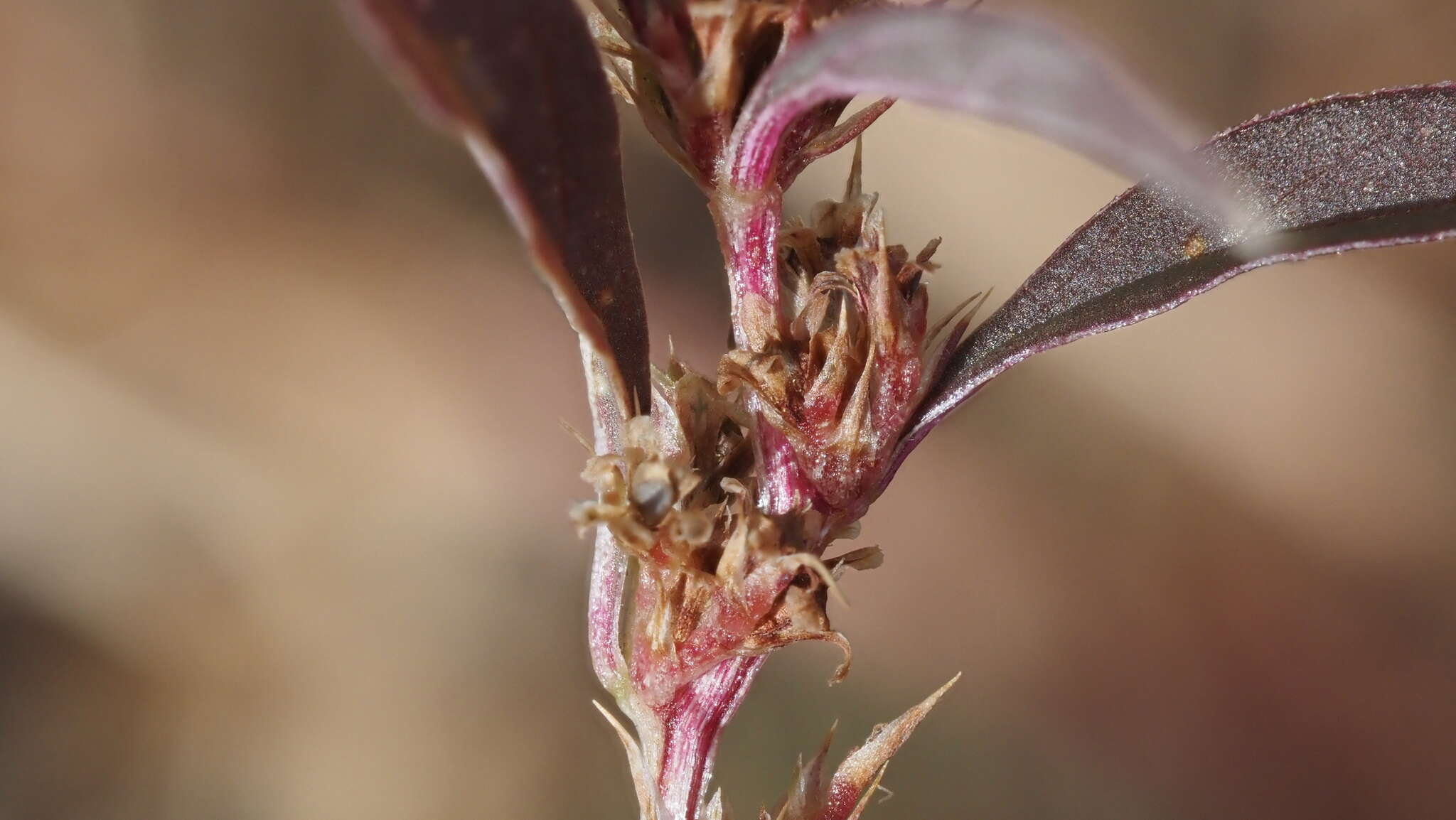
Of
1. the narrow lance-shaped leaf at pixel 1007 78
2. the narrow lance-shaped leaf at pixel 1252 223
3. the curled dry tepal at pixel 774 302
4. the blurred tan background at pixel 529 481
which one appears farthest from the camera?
the blurred tan background at pixel 529 481

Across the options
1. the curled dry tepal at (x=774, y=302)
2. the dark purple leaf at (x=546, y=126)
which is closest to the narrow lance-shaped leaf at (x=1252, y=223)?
the curled dry tepal at (x=774, y=302)

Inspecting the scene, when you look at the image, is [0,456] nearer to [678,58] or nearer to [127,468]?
[127,468]

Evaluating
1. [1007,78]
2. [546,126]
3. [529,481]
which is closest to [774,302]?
[546,126]

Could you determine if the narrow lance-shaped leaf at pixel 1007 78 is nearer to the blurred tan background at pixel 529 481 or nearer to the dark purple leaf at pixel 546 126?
the dark purple leaf at pixel 546 126

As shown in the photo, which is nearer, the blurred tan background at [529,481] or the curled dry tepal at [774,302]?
the curled dry tepal at [774,302]

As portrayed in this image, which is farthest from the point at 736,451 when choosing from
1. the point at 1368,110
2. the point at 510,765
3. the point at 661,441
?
the point at 510,765

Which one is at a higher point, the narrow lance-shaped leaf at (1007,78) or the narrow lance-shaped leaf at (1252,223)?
the narrow lance-shaped leaf at (1252,223)

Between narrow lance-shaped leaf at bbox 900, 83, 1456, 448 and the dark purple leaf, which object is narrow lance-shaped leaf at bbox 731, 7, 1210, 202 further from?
narrow lance-shaped leaf at bbox 900, 83, 1456, 448

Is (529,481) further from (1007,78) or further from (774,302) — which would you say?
(1007,78)
